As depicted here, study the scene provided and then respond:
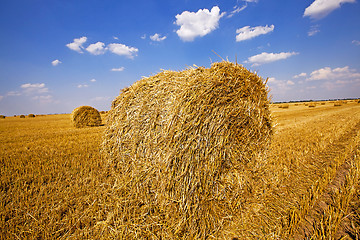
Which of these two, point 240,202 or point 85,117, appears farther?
point 85,117

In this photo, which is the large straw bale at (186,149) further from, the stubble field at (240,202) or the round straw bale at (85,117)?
the round straw bale at (85,117)

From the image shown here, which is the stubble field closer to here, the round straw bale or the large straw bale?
the large straw bale

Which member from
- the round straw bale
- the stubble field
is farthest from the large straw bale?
the round straw bale

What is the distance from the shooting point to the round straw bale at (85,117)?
1273cm

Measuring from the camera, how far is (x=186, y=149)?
95.3 inches

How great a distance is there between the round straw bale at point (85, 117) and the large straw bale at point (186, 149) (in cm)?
1130

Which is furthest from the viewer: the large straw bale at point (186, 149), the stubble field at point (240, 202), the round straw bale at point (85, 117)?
the round straw bale at point (85, 117)

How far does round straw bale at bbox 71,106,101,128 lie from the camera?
12734 mm

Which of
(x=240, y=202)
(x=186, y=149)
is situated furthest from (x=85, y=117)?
(x=240, y=202)

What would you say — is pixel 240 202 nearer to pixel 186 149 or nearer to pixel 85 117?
pixel 186 149

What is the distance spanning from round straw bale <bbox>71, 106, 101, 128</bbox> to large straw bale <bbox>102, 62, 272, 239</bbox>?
445 inches

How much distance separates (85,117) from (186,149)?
42.7 ft

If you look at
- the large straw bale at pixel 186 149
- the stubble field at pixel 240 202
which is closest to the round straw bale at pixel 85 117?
the stubble field at pixel 240 202

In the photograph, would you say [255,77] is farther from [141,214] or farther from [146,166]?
[141,214]
